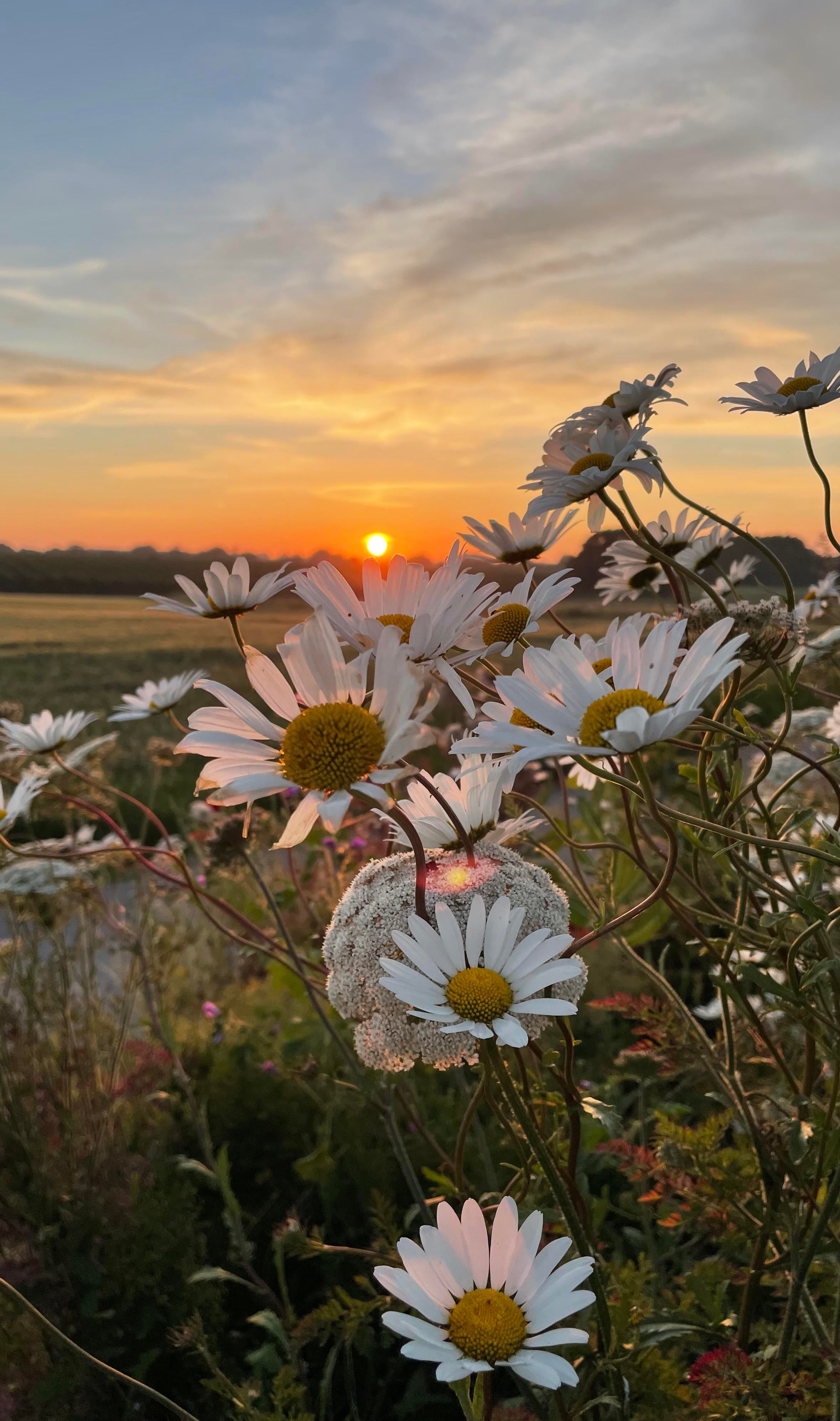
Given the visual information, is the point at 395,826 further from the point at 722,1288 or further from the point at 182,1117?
the point at 182,1117

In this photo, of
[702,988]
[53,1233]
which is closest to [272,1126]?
[53,1233]

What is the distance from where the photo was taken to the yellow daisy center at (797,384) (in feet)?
4.73

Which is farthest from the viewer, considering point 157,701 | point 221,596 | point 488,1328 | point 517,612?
point 157,701

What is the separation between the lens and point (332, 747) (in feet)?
2.84

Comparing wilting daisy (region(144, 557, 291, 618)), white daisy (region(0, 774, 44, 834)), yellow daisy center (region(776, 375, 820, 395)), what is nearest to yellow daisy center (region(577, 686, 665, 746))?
wilting daisy (region(144, 557, 291, 618))

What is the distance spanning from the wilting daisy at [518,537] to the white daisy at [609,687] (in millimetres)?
650

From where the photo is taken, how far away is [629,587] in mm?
1893

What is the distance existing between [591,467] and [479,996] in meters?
0.72

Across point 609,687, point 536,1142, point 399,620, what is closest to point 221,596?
point 399,620

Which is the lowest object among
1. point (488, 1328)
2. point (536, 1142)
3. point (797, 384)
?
point (488, 1328)

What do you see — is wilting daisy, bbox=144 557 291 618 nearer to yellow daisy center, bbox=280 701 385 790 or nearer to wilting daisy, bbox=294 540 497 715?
wilting daisy, bbox=294 540 497 715

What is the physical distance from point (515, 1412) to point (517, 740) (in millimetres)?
933

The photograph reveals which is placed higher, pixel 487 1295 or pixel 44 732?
pixel 44 732

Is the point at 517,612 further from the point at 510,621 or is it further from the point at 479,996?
the point at 479,996
